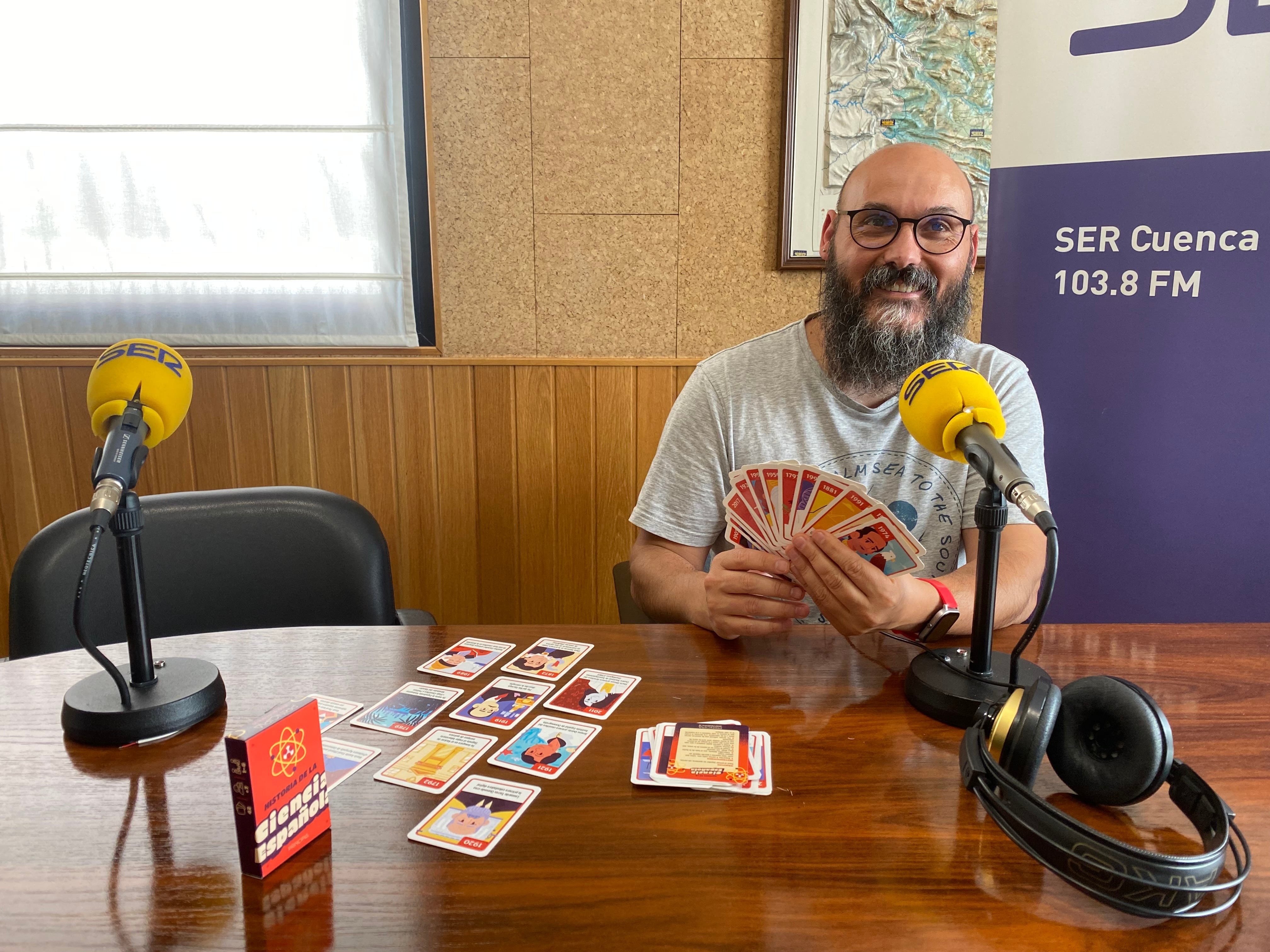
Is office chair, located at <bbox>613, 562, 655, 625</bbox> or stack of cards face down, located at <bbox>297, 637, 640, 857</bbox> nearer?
stack of cards face down, located at <bbox>297, 637, 640, 857</bbox>

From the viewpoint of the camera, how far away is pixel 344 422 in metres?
2.44

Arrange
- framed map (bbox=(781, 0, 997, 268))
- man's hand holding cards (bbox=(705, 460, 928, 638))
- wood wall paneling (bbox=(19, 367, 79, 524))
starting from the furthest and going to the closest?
wood wall paneling (bbox=(19, 367, 79, 524)) < framed map (bbox=(781, 0, 997, 268)) < man's hand holding cards (bbox=(705, 460, 928, 638))

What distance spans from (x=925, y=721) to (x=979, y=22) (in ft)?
6.94

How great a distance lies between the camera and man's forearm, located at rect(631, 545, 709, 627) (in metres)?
1.29

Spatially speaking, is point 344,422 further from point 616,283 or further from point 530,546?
point 616,283

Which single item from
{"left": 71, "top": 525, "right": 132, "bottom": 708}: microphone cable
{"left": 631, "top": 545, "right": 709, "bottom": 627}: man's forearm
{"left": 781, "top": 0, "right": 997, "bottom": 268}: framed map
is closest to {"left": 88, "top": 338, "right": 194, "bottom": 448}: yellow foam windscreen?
{"left": 71, "top": 525, "right": 132, "bottom": 708}: microphone cable

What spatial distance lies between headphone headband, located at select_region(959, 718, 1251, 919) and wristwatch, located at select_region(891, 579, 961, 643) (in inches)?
11.8

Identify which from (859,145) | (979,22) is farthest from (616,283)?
(979,22)

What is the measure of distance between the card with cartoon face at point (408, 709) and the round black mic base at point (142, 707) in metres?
0.17

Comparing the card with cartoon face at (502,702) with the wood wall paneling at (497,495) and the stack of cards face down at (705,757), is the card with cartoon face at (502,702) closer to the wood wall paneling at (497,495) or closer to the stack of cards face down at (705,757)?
the stack of cards face down at (705,757)

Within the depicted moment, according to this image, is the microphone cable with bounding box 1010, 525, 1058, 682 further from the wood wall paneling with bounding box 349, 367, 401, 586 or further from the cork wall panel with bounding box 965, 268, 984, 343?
the wood wall paneling with bounding box 349, 367, 401, 586

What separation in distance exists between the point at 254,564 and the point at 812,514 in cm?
→ 96

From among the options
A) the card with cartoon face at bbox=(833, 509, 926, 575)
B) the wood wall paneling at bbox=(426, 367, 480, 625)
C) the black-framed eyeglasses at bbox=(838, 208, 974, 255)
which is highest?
the black-framed eyeglasses at bbox=(838, 208, 974, 255)

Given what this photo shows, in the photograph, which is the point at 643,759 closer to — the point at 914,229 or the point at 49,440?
the point at 914,229
